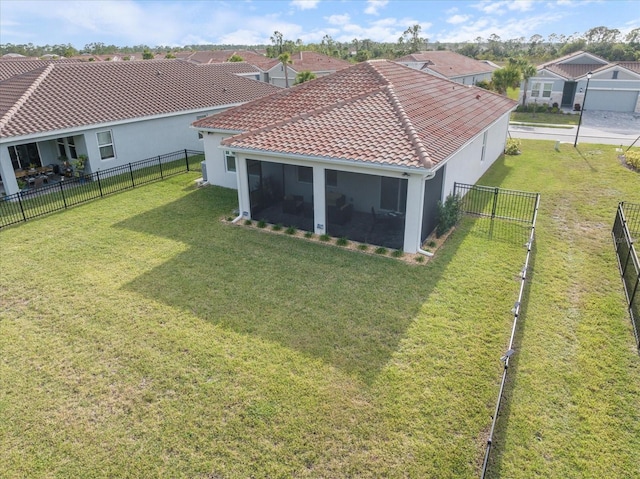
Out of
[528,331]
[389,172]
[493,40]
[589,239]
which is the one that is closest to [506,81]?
[589,239]

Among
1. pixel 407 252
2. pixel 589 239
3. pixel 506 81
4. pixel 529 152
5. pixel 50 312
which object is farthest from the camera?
pixel 506 81

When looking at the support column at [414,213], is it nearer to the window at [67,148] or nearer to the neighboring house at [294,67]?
the window at [67,148]

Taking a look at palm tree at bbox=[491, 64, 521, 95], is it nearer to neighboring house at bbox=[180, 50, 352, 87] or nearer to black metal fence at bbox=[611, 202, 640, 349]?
neighboring house at bbox=[180, 50, 352, 87]

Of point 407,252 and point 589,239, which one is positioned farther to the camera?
point 589,239

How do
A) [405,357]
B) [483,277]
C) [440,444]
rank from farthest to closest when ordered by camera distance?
[483,277]
[405,357]
[440,444]

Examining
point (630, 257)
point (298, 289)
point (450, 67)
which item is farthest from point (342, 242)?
point (450, 67)

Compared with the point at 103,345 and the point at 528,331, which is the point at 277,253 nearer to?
the point at 103,345

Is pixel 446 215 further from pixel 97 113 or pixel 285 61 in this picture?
pixel 285 61

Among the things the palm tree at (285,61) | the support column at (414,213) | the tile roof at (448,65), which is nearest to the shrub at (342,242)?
the support column at (414,213)
